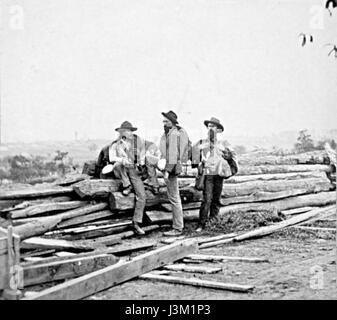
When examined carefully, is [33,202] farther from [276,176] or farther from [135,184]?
[276,176]

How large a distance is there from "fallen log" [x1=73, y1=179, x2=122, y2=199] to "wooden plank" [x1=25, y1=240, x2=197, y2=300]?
1757mm

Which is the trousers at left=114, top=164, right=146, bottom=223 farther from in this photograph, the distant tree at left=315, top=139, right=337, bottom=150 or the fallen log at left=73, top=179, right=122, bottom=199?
the distant tree at left=315, top=139, right=337, bottom=150

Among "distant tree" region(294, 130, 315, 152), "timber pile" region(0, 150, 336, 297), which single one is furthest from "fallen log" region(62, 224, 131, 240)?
"distant tree" region(294, 130, 315, 152)

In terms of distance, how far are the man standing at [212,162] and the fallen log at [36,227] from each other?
2.37 meters

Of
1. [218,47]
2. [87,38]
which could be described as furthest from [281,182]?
[87,38]

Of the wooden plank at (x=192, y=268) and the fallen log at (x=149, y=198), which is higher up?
the fallen log at (x=149, y=198)

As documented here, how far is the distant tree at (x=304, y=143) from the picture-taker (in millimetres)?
10578

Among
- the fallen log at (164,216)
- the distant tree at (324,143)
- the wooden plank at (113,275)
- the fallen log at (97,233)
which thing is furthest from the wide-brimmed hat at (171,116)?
the distant tree at (324,143)

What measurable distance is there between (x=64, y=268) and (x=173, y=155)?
322 centimetres

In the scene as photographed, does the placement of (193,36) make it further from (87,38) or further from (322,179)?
(322,179)

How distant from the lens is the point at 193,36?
872cm

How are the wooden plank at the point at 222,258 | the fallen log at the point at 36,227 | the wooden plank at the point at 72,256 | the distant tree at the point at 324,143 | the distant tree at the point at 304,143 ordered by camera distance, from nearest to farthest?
1. the wooden plank at the point at 72,256
2. the fallen log at the point at 36,227
3. the wooden plank at the point at 222,258
4. the distant tree at the point at 304,143
5. the distant tree at the point at 324,143

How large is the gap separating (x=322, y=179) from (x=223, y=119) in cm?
336

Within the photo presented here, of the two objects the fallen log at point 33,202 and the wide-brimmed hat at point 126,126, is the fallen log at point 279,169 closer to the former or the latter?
the wide-brimmed hat at point 126,126
